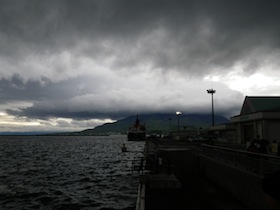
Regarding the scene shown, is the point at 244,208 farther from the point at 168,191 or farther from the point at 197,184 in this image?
the point at 197,184

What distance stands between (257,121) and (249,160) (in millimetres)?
30868

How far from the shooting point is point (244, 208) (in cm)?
1205

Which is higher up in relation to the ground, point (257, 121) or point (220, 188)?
point (257, 121)

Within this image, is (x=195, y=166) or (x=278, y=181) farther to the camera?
(x=195, y=166)

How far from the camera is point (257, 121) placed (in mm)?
41312

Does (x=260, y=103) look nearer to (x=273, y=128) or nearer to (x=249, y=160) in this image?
(x=273, y=128)

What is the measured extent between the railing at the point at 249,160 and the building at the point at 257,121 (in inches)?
805

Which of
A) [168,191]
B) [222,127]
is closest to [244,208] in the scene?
[168,191]

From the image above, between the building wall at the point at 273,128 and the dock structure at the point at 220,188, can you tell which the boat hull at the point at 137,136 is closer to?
the building wall at the point at 273,128

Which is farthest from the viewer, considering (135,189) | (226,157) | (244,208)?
(135,189)

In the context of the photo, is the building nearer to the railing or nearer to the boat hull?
the railing

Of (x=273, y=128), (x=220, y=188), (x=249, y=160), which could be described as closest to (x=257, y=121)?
(x=273, y=128)

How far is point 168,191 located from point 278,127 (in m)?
30.4

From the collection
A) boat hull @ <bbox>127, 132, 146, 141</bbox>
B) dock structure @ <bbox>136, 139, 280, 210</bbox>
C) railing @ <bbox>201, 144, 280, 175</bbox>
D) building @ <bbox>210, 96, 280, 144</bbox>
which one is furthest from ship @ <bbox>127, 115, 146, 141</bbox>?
dock structure @ <bbox>136, 139, 280, 210</bbox>
